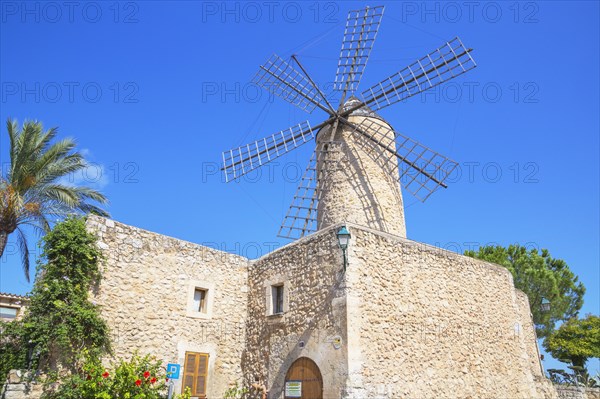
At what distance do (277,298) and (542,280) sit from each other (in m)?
14.5

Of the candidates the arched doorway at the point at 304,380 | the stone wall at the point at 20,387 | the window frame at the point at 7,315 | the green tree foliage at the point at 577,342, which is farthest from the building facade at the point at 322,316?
the green tree foliage at the point at 577,342

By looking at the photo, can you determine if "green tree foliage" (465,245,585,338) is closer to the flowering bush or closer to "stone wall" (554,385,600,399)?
"stone wall" (554,385,600,399)

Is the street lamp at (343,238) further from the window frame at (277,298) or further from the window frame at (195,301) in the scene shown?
the window frame at (195,301)

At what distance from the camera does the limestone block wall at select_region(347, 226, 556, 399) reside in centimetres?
828

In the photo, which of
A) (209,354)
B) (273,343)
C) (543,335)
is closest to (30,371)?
(209,354)

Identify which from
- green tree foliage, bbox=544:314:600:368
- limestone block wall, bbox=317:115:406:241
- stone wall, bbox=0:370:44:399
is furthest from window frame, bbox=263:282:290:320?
green tree foliage, bbox=544:314:600:368

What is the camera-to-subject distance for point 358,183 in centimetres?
1247

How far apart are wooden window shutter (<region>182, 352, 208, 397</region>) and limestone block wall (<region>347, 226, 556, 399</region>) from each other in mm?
3684

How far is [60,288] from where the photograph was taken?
26.6 feet

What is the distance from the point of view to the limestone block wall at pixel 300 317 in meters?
8.29

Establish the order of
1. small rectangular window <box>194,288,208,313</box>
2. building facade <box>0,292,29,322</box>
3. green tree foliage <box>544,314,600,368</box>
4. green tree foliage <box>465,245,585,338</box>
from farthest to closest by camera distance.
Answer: green tree foliage <box>465,245,585,338</box> → green tree foliage <box>544,314,600,368</box> → building facade <box>0,292,29,322</box> → small rectangular window <box>194,288,208,313</box>

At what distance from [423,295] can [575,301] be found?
49.8 feet

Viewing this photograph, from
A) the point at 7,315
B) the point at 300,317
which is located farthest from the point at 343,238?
the point at 7,315

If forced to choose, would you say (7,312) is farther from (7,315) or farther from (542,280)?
(542,280)
